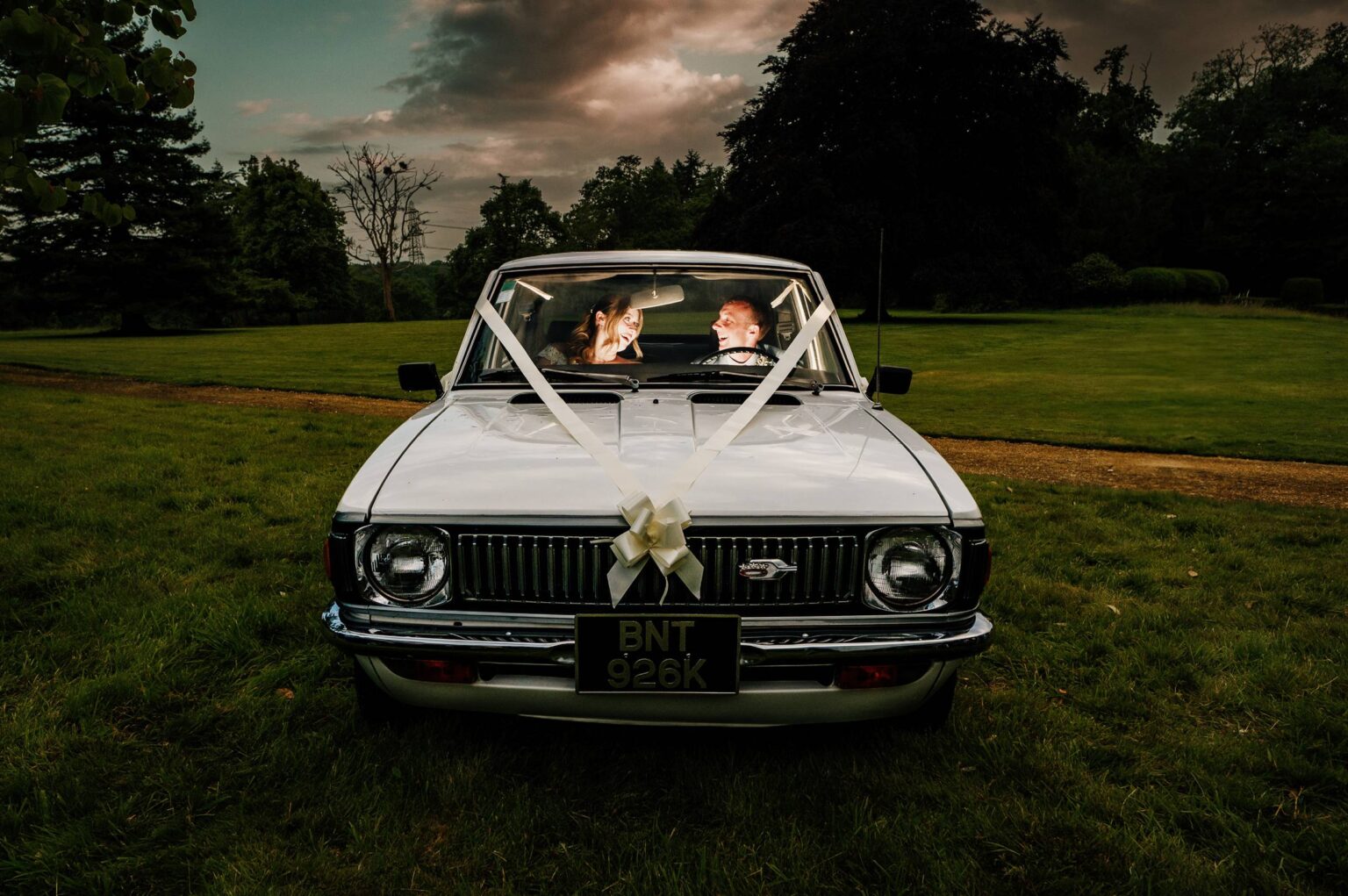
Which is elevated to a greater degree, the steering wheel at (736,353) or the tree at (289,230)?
the tree at (289,230)

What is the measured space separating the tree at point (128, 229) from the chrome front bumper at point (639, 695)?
3834 cm

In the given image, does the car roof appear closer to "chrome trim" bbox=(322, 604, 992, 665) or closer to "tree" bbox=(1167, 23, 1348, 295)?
"chrome trim" bbox=(322, 604, 992, 665)

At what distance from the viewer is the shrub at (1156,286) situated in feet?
143

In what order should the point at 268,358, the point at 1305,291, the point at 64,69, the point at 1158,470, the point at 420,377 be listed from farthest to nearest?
1. the point at 1305,291
2. the point at 268,358
3. the point at 1158,470
4. the point at 420,377
5. the point at 64,69

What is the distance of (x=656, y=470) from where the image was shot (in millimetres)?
2324

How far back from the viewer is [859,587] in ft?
7.43

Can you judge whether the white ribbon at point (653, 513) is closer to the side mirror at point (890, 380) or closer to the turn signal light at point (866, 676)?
the turn signal light at point (866, 676)

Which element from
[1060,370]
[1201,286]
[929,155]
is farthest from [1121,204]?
[1060,370]

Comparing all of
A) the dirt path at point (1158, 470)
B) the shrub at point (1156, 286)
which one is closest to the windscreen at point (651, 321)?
the dirt path at point (1158, 470)

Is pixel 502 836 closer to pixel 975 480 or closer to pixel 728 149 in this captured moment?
pixel 975 480

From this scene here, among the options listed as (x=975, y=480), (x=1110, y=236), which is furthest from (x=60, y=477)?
(x=1110, y=236)

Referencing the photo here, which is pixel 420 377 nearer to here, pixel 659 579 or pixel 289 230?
pixel 659 579

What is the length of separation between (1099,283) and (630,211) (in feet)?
157

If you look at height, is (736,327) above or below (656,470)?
above
